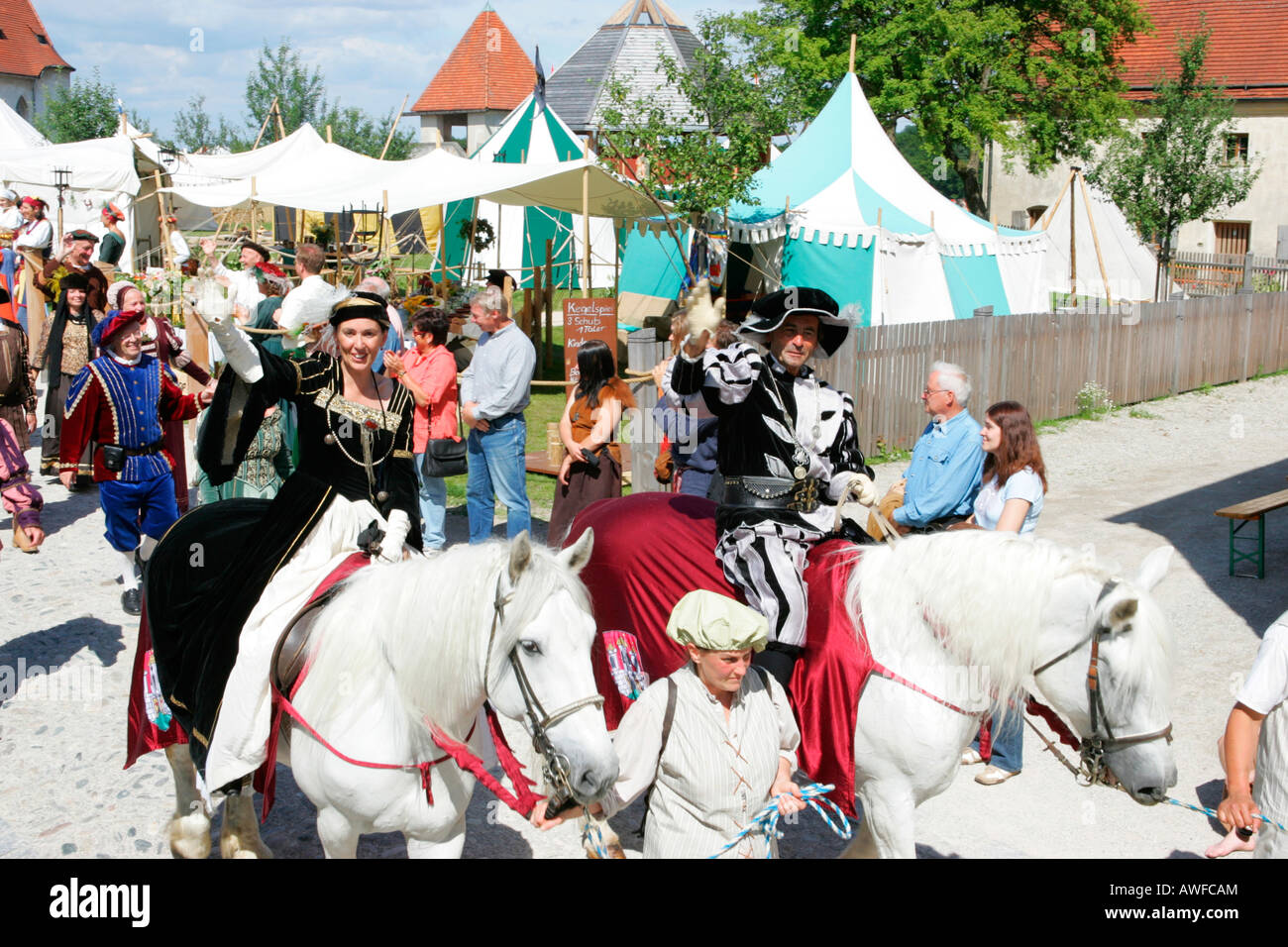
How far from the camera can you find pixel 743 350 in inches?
168

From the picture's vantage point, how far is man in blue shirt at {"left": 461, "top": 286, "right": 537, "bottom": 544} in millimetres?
8258

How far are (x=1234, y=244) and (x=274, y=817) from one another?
4157cm

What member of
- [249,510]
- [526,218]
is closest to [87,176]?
[526,218]

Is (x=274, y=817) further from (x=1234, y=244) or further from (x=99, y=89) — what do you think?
(x=1234, y=244)

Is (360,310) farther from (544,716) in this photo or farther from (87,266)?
(87,266)

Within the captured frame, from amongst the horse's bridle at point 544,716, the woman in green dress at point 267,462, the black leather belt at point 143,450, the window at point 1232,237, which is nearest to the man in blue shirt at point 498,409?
the woman in green dress at point 267,462

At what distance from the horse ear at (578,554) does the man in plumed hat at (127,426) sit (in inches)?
175

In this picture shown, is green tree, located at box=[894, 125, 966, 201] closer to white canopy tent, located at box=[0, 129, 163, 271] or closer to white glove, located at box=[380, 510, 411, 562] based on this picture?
white canopy tent, located at box=[0, 129, 163, 271]

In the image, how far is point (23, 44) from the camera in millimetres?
43812

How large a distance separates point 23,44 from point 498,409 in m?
45.5

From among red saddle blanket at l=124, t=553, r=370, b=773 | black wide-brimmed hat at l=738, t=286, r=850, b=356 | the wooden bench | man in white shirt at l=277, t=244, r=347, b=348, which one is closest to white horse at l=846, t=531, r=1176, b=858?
black wide-brimmed hat at l=738, t=286, r=850, b=356

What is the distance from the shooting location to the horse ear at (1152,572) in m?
3.53

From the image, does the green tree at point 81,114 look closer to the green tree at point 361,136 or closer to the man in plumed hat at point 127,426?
the green tree at point 361,136

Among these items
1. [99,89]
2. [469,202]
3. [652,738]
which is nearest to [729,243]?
[469,202]
